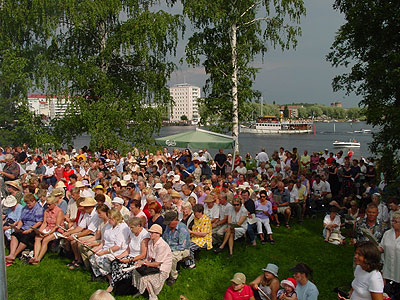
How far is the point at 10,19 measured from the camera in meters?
17.6

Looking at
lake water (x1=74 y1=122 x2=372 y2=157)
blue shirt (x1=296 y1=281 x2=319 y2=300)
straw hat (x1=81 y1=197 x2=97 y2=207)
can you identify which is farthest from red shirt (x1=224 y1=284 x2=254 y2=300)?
lake water (x1=74 y1=122 x2=372 y2=157)

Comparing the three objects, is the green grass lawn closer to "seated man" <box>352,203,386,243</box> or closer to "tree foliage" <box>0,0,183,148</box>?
"seated man" <box>352,203,386,243</box>

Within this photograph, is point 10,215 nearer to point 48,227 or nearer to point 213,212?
point 48,227

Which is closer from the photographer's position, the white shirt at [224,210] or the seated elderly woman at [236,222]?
the seated elderly woman at [236,222]

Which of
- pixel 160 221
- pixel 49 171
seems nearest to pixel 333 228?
pixel 160 221

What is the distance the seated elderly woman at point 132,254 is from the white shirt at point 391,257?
144 inches

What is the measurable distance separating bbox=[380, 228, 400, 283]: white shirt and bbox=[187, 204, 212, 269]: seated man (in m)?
Answer: 3.08

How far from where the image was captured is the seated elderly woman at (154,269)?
582cm

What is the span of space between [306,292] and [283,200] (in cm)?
501

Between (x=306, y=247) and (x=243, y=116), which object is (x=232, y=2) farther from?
(x=306, y=247)

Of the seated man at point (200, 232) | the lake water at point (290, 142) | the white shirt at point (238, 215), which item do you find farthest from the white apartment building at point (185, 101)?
the seated man at point (200, 232)

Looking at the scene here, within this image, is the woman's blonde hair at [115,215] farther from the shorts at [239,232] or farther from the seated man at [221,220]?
the shorts at [239,232]

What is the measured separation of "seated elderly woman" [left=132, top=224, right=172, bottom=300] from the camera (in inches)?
229

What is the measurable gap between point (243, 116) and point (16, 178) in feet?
38.2
